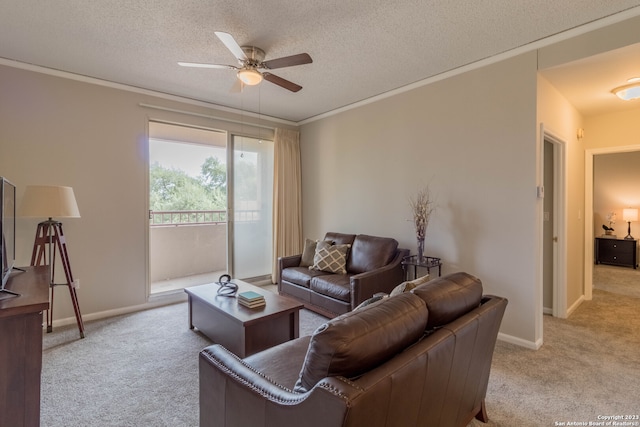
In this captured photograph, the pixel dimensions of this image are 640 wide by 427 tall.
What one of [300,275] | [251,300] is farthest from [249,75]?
[300,275]

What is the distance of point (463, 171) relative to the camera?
323 cm

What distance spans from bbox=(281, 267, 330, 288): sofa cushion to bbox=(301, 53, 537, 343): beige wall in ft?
3.20

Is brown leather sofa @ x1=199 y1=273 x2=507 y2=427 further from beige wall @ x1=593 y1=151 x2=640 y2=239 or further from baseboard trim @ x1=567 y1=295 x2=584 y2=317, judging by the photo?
beige wall @ x1=593 y1=151 x2=640 y2=239

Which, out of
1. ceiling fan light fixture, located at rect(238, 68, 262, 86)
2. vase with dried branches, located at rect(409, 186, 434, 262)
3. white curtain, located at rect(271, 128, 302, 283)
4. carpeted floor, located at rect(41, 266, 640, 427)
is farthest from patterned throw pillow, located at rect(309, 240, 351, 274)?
ceiling fan light fixture, located at rect(238, 68, 262, 86)

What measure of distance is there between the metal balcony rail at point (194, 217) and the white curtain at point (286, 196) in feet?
1.30

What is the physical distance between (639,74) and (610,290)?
128 inches

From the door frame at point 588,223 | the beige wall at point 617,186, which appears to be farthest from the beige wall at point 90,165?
the beige wall at point 617,186

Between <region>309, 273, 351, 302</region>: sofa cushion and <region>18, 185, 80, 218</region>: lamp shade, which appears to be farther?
<region>309, 273, 351, 302</region>: sofa cushion

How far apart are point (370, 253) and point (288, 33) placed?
2.41 metres

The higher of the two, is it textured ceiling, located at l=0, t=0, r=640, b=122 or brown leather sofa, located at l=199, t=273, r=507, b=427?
textured ceiling, located at l=0, t=0, r=640, b=122

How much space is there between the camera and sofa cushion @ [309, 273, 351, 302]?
3199 millimetres

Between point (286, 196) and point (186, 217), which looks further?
point (186, 217)

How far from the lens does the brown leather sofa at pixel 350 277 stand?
3152 millimetres

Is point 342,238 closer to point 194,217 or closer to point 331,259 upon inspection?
point 331,259
